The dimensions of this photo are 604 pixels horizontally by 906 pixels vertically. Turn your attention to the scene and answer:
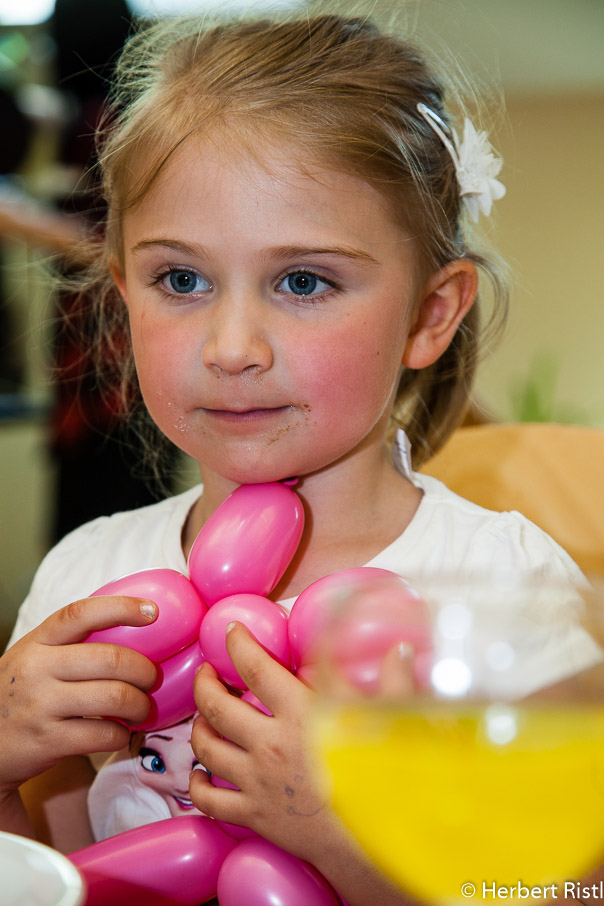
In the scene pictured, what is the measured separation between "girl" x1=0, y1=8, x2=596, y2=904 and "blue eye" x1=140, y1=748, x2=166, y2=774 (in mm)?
116

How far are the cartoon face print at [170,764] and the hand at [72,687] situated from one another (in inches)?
5.4

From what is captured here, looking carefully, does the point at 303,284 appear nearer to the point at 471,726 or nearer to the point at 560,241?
the point at 471,726

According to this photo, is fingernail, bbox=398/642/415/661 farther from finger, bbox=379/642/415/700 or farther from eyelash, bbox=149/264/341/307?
eyelash, bbox=149/264/341/307

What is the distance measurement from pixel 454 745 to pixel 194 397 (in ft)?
1.71

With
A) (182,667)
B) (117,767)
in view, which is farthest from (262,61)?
(117,767)

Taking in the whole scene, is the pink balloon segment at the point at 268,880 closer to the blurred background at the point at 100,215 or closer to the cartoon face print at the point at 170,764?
the cartoon face print at the point at 170,764

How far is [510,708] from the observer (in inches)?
14.5

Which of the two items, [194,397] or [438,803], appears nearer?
[438,803]

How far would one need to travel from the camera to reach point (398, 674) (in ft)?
1.21

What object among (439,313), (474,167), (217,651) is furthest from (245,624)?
(474,167)

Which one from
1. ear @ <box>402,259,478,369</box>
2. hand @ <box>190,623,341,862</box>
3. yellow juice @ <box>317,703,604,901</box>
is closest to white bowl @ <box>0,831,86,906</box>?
yellow juice @ <box>317,703,604,901</box>

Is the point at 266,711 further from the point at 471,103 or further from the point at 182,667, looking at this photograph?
the point at 471,103

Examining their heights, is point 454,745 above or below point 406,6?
below

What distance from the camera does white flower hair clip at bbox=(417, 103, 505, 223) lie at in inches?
39.5
